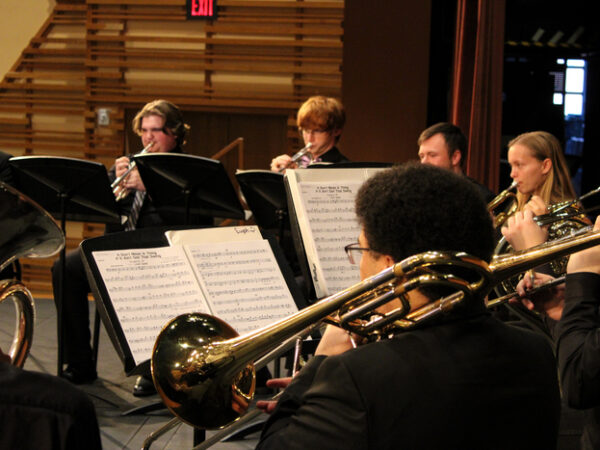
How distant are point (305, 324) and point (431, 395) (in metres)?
0.25

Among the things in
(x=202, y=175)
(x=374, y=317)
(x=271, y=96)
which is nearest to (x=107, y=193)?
(x=202, y=175)

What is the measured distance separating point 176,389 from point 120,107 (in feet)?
16.5

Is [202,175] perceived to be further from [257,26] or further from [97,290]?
[257,26]

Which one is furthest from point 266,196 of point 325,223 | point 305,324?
point 305,324

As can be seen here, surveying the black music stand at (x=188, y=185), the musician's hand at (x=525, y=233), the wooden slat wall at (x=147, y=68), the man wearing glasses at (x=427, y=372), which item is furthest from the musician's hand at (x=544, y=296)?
the wooden slat wall at (x=147, y=68)

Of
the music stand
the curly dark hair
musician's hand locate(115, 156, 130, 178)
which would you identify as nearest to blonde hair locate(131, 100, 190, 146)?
musician's hand locate(115, 156, 130, 178)

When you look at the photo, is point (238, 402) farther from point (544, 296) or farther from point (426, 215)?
point (544, 296)

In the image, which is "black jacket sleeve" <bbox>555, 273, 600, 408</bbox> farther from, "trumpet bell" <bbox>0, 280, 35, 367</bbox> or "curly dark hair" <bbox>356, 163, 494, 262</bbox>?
"trumpet bell" <bbox>0, 280, 35, 367</bbox>

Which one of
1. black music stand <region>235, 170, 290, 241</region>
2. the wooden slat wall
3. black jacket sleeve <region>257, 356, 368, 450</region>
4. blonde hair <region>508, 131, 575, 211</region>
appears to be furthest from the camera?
the wooden slat wall

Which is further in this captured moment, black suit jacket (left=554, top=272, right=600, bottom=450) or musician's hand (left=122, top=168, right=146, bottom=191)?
musician's hand (left=122, top=168, right=146, bottom=191)

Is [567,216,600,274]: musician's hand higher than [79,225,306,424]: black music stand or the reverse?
higher

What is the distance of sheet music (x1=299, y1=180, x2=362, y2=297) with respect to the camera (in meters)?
2.29

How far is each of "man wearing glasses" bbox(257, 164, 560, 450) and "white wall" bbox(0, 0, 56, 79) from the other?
18.6 feet

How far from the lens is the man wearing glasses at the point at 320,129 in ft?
13.3
